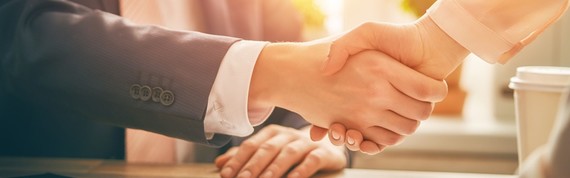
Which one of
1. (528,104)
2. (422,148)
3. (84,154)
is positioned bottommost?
(422,148)

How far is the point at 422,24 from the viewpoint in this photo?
86cm

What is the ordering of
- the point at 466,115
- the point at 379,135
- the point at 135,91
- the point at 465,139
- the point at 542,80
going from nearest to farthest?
the point at 542,80, the point at 135,91, the point at 379,135, the point at 465,139, the point at 466,115

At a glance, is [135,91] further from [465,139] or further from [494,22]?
[465,139]

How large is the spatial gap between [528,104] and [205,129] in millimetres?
375

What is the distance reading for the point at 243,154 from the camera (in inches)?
34.5

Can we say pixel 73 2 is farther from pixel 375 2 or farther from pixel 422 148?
pixel 375 2

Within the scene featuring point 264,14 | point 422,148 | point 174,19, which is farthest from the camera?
point 422,148

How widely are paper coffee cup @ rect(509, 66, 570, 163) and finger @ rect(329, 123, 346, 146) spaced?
24 cm

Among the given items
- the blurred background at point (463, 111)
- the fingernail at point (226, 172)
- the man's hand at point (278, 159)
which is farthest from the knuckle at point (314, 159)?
the blurred background at point (463, 111)

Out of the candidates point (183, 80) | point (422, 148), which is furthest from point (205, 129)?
point (422, 148)

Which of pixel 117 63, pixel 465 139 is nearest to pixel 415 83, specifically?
pixel 117 63

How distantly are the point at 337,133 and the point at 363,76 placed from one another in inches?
3.3

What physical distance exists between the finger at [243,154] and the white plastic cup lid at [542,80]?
342 mm

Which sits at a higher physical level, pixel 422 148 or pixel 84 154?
pixel 84 154
